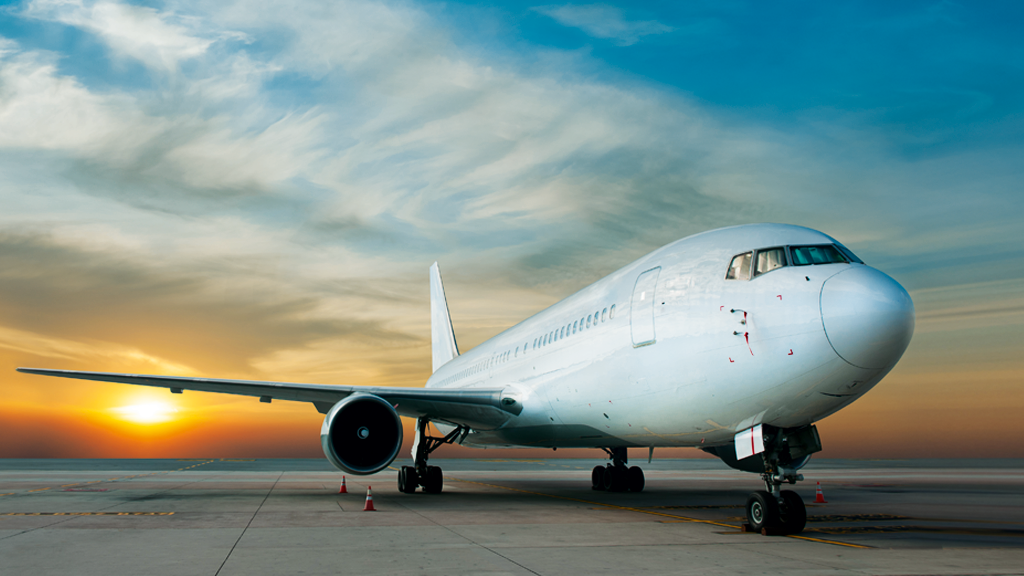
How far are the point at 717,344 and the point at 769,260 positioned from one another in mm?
1156

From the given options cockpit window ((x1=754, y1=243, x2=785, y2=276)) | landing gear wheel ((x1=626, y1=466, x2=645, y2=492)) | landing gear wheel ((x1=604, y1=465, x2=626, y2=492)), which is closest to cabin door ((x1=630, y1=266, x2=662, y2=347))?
cockpit window ((x1=754, y1=243, x2=785, y2=276))

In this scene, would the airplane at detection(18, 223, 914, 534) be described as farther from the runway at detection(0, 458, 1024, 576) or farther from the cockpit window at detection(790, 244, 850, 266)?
the runway at detection(0, 458, 1024, 576)

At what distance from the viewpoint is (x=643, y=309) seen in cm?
968

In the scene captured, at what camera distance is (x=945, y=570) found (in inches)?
237

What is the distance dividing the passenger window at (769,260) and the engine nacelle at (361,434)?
719cm

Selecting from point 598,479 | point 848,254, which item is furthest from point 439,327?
point 848,254

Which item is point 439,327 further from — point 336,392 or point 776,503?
point 776,503

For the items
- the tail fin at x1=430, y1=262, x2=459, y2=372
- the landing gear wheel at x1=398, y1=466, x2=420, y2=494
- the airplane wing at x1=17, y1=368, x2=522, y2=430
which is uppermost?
the tail fin at x1=430, y1=262, x2=459, y2=372

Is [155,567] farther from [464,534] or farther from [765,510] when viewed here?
[765,510]

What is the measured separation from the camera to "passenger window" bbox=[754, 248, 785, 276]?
8008 millimetres

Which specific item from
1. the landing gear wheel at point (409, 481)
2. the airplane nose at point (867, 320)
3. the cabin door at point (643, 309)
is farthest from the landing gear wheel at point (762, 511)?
the landing gear wheel at point (409, 481)

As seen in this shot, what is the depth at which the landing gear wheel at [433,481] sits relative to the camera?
15.7 metres

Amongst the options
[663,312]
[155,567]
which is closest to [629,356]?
[663,312]

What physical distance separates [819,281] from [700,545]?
312 cm
